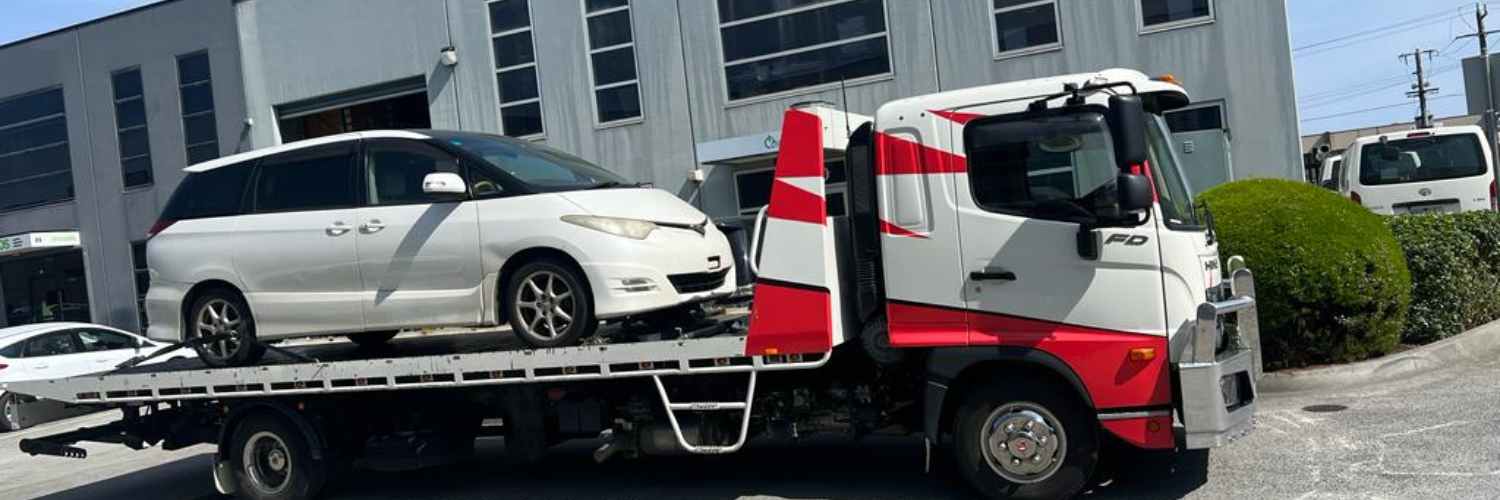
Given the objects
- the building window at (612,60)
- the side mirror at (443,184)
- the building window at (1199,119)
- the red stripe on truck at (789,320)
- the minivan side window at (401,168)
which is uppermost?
the building window at (612,60)

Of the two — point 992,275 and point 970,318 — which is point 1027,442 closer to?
point 970,318

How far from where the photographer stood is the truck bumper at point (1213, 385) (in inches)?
223

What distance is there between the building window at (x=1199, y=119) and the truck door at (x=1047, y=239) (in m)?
12.2

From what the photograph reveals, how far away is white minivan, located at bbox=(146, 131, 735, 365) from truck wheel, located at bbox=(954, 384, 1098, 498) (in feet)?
6.33

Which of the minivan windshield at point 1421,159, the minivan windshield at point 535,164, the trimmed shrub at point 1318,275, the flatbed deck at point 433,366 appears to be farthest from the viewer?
the minivan windshield at point 1421,159

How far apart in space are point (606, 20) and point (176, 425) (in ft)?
45.1

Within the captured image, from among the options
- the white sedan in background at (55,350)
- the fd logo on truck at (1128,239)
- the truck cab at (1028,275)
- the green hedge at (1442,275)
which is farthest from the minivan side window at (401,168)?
the green hedge at (1442,275)

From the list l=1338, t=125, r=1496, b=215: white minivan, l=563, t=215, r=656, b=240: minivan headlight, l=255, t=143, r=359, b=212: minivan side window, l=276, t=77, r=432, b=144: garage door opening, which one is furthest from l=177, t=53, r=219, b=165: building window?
l=1338, t=125, r=1496, b=215: white minivan

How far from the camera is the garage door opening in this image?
23141mm

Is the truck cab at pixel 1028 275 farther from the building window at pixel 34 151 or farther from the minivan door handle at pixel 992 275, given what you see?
the building window at pixel 34 151

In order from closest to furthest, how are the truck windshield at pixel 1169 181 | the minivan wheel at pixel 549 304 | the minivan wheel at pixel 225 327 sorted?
the truck windshield at pixel 1169 181 < the minivan wheel at pixel 549 304 < the minivan wheel at pixel 225 327

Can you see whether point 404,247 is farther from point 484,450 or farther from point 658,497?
point 484,450

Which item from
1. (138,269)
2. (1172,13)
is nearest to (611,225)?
(1172,13)

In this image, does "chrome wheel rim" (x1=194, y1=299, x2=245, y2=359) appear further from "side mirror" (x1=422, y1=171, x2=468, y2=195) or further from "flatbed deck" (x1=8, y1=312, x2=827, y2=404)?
"side mirror" (x1=422, y1=171, x2=468, y2=195)
